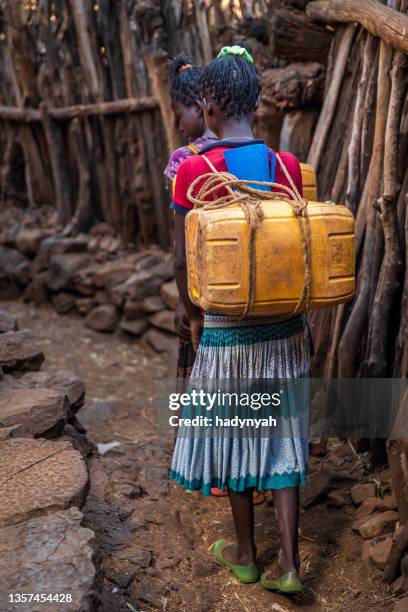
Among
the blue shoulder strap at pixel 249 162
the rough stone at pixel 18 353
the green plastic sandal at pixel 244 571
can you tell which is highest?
the blue shoulder strap at pixel 249 162

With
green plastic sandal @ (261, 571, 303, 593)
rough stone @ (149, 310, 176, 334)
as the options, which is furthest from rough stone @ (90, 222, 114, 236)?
green plastic sandal @ (261, 571, 303, 593)

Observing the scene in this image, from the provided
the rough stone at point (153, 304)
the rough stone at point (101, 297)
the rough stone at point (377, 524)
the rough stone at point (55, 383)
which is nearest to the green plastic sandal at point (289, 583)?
the rough stone at point (377, 524)

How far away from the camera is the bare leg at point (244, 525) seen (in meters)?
2.58

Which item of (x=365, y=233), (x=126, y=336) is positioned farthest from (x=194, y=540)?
(x=126, y=336)

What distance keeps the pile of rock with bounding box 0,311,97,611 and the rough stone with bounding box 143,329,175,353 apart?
2.25 metres

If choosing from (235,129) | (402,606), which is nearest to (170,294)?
(235,129)

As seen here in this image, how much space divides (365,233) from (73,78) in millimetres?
4210

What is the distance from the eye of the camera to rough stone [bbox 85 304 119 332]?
621cm

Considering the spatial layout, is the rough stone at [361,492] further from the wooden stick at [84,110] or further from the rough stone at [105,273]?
the wooden stick at [84,110]

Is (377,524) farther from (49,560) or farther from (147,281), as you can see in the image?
(147,281)

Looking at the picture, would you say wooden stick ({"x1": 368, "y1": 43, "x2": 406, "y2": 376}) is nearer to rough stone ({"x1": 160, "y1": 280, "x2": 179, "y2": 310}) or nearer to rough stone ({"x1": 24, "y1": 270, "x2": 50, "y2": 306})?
rough stone ({"x1": 160, "y1": 280, "x2": 179, "y2": 310})

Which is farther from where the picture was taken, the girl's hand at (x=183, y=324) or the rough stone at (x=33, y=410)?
the girl's hand at (x=183, y=324)

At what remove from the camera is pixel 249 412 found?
2.51 metres

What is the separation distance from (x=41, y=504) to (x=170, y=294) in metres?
3.50
